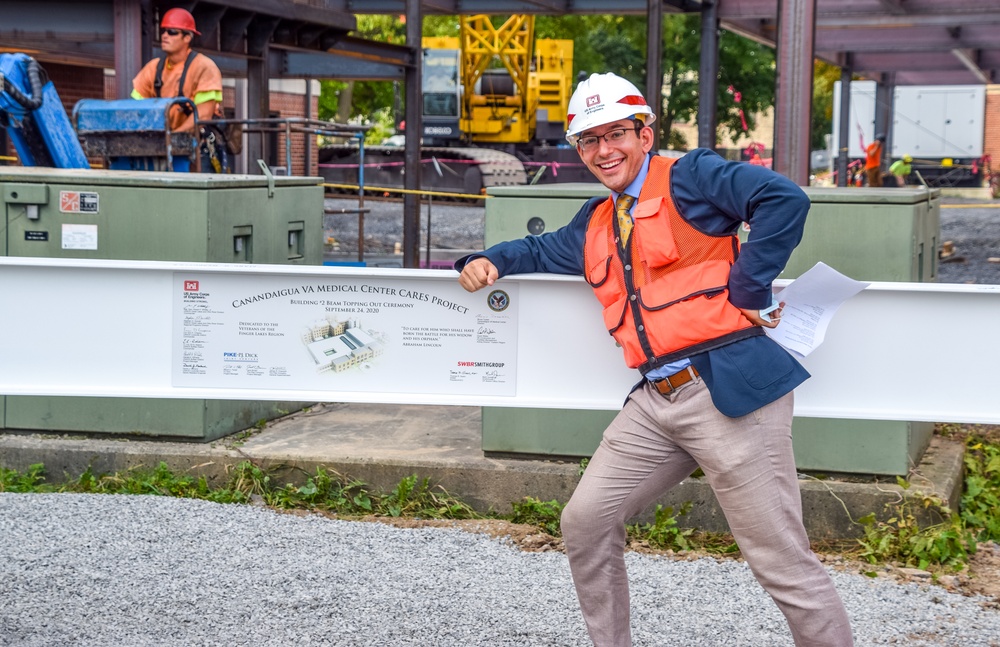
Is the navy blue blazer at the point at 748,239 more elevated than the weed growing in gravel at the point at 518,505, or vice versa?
the navy blue blazer at the point at 748,239

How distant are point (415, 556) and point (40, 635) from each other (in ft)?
5.09

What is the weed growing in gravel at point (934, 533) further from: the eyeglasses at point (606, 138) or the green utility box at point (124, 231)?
the green utility box at point (124, 231)

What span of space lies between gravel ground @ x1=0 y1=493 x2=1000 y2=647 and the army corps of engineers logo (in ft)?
3.59

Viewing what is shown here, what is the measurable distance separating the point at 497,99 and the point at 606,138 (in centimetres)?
3011

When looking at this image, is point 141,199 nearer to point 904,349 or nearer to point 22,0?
point 904,349

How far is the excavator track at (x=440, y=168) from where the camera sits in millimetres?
28344

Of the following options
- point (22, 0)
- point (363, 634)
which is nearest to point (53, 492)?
point (363, 634)

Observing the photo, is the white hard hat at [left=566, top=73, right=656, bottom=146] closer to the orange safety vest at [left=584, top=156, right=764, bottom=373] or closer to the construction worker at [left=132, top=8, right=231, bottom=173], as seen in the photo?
the orange safety vest at [left=584, top=156, right=764, bottom=373]

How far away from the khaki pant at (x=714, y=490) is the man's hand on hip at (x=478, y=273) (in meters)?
0.82

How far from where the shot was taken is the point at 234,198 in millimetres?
6742

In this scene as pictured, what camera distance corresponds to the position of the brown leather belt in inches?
145

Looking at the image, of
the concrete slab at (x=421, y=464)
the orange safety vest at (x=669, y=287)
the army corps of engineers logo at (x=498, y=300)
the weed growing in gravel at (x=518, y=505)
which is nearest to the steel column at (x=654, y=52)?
the concrete slab at (x=421, y=464)

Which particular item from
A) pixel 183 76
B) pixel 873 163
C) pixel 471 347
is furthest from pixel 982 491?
pixel 873 163

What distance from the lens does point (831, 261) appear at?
18.9 ft
